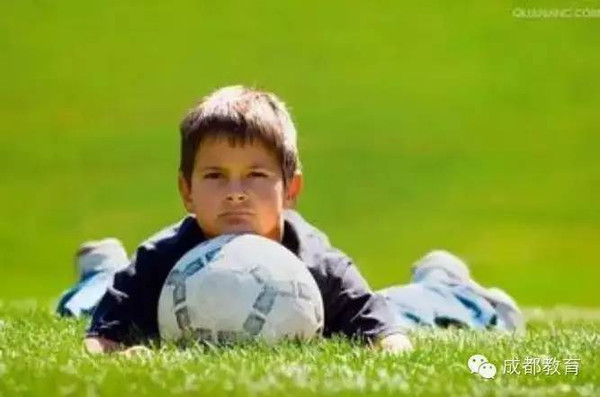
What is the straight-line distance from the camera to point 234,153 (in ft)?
21.3

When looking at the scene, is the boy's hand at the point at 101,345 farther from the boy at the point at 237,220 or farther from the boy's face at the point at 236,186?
the boy's face at the point at 236,186

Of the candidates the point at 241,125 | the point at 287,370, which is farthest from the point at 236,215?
the point at 287,370

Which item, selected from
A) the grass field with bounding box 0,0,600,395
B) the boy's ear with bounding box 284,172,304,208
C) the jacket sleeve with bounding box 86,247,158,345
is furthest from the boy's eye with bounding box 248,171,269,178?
the grass field with bounding box 0,0,600,395

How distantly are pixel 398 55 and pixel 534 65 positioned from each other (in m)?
A: 1.60

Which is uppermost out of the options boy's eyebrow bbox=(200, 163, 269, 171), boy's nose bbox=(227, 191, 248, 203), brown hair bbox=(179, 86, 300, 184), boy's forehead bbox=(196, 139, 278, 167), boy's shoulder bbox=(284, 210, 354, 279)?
brown hair bbox=(179, 86, 300, 184)

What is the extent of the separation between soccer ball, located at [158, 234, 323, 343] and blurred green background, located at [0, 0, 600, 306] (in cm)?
694

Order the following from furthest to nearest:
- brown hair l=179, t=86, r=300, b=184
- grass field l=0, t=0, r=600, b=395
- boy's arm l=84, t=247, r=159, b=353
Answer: grass field l=0, t=0, r=600, b=395
boy's arm l=84, t=247, r=159, b=353
brown hair l=179, t=86, r=300, b=184

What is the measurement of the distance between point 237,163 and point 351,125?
1022cm

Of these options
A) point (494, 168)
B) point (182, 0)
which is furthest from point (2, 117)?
point (494, 168)

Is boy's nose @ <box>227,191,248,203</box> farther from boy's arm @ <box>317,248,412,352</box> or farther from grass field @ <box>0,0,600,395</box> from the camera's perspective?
grass field @ <box>0,0,600,395</box>

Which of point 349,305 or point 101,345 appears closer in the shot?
point 101,345

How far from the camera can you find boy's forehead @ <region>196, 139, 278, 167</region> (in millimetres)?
6496

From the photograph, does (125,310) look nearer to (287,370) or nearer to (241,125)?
(241,125)

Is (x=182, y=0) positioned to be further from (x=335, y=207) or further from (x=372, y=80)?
(x=335, y=207)
